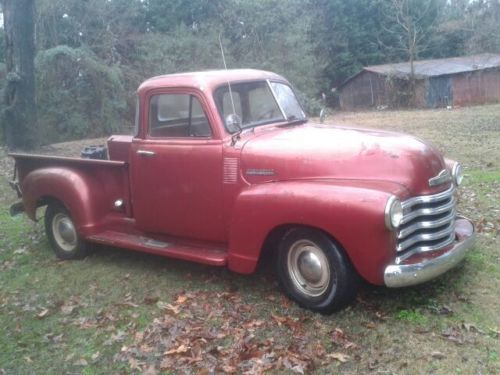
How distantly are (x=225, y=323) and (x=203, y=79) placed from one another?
7.84 ft

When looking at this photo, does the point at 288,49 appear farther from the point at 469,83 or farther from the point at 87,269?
the point at 87,269

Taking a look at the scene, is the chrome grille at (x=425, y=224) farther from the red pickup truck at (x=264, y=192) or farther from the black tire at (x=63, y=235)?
the black tire at (x=63, y=235)

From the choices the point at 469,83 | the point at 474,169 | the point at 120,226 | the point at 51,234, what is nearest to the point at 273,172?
the point at 120,226

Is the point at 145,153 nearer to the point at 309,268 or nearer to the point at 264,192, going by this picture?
the point at 264,192

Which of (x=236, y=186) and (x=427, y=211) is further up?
(x=236, y=186)

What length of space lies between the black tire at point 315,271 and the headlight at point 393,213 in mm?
557

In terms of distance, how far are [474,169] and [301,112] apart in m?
5.67

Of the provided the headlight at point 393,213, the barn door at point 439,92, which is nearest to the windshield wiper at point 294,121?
the headlight at point 393,213

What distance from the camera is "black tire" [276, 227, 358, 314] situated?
4.57m

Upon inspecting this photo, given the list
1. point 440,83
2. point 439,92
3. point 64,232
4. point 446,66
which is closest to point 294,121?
point 64,232

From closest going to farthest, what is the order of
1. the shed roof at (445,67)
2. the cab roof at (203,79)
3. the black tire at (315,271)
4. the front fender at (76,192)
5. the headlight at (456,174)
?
the black tire at (315,271) → the headlight at (456,174) → the cab roof at (203,79) → the front fender at (76,192) → the shed roof at (445,67)

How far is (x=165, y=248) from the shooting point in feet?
19.0

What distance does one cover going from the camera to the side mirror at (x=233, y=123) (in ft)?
17.5

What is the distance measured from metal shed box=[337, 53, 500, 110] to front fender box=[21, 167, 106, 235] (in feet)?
112
